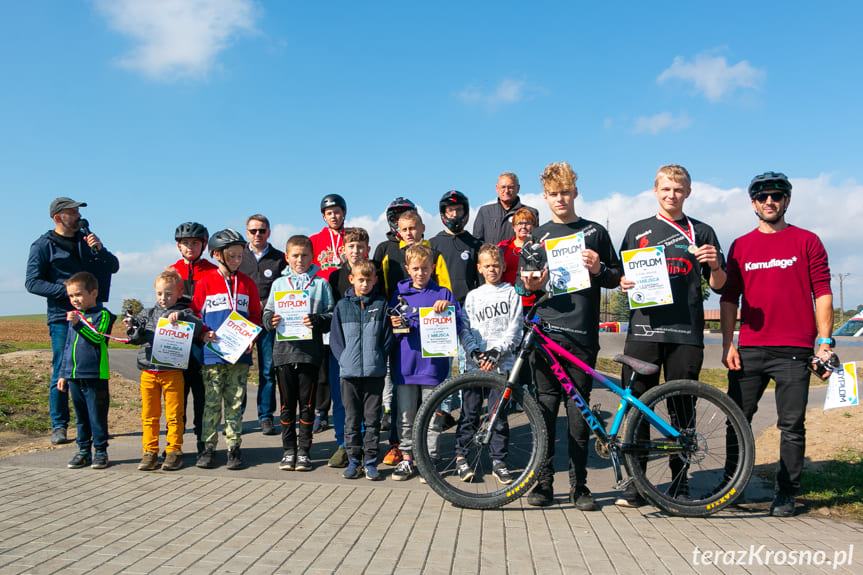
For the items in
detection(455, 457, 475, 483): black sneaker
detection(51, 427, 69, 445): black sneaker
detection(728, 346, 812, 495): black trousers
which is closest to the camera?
detection(728, 346, 812, 495): black trousers

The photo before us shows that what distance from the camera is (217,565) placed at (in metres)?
3.22

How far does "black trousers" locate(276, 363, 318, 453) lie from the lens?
5469mm

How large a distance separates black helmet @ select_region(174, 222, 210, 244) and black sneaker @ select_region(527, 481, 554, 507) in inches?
166

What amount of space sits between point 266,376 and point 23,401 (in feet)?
14.2

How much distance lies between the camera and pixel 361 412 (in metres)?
5.30

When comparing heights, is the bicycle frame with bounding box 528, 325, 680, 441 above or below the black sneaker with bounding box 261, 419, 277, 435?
above

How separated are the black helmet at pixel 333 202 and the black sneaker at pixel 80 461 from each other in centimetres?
349

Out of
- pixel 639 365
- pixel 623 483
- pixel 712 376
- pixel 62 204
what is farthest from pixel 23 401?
pixel 712 376

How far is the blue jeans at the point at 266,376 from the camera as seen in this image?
698 cm

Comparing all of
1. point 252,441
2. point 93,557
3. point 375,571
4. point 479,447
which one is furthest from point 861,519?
point 252,441

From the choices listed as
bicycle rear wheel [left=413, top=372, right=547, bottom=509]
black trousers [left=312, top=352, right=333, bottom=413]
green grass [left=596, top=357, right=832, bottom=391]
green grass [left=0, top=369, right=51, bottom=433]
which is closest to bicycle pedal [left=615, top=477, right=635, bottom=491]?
bicycle rear wheel [left=413, top=372, right=547, bottom=509]

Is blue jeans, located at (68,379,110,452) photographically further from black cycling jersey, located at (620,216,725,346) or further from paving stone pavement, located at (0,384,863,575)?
black cycling jersey, located at (620,216,725,346)

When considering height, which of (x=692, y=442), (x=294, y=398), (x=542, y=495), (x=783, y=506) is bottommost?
(x=783, y=506)

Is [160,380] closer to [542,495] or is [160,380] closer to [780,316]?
[542,495]
